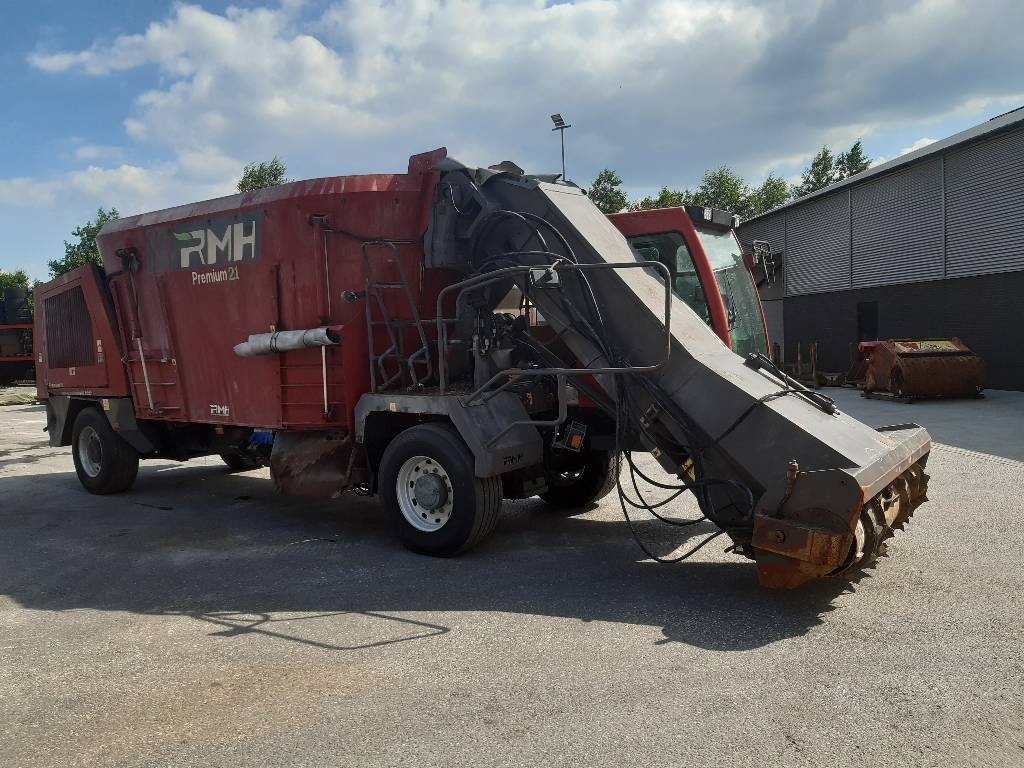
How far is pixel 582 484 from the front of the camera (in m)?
7.88

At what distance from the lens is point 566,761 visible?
3.10 m

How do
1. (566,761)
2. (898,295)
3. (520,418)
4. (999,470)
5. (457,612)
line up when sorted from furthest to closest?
(898,295) < (999,470) < (520,418) < (457,612) < (566,761)

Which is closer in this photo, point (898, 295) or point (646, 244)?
point (646, 244)

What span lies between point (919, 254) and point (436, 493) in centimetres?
2103

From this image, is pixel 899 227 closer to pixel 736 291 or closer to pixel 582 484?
pixel 736 291

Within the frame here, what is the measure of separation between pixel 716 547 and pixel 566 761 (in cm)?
347

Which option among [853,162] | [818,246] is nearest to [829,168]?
[853,162]

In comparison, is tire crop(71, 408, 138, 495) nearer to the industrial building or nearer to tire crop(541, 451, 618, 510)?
tire crop(541, 451, 618, 510)

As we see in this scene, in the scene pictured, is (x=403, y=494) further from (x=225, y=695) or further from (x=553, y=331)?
(x=225, y=695)

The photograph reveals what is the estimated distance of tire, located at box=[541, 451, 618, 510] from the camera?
25.6ft

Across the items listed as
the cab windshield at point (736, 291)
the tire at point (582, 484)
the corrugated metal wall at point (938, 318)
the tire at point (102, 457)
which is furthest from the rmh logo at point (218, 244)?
the corrugated metal wall at point (938, 318)

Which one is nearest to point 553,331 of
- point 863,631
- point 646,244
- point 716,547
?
point 646,244

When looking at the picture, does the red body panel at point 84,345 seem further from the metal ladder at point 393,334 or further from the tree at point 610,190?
the tree at point 610,190

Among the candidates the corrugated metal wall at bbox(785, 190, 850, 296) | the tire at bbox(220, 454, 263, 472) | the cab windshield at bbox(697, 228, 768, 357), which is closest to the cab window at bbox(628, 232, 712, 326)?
the cab windshield at bbox(697, 228, 768, 357)
